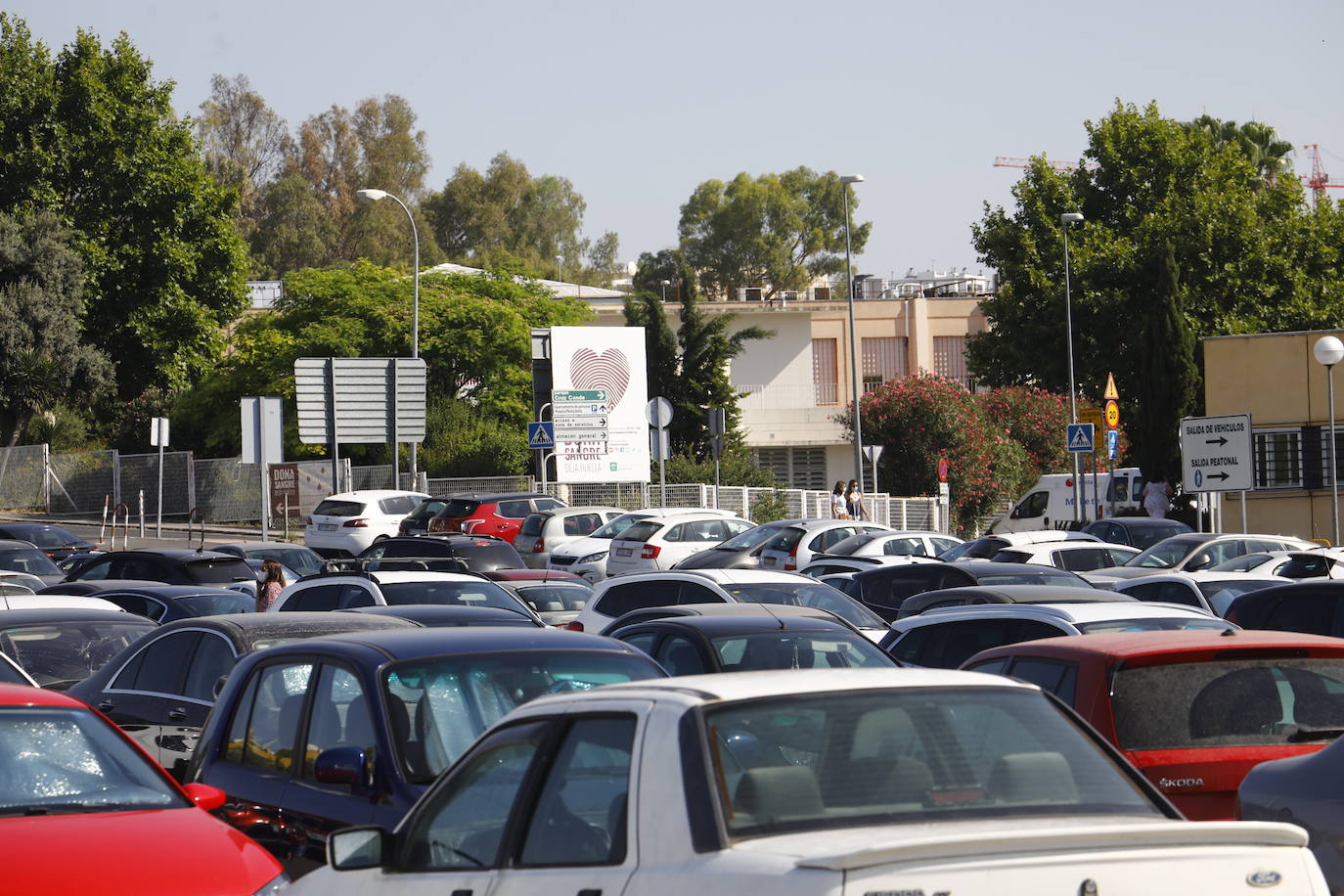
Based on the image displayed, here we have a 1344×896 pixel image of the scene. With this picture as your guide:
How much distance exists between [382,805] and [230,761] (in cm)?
153

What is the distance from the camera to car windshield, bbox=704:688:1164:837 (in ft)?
12.3

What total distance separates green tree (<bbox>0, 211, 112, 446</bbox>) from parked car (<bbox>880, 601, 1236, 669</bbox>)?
43.4 metres

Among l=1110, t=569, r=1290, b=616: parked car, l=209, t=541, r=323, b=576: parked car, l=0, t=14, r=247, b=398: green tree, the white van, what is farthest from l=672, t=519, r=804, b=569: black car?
l=0, t=14, r=247, b=398: green tree

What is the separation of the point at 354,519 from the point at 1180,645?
31.0 meters

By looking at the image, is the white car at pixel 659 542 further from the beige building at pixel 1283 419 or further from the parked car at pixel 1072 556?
the beige building at pixel 1283 419

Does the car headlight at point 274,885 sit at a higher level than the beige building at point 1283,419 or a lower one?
lower

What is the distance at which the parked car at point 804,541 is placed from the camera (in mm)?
25969

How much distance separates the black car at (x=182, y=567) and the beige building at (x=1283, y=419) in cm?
2277

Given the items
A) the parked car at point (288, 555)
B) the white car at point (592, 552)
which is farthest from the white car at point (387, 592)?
the white car at point (592, 552)

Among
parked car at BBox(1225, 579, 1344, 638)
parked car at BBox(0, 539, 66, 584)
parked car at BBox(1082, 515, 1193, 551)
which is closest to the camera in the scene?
parked car at BBox(1225, 579, 1344, 638)

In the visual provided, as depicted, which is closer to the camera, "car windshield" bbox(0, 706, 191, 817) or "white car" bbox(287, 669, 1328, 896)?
"white car" bbox(287, 669, 1328, 896)

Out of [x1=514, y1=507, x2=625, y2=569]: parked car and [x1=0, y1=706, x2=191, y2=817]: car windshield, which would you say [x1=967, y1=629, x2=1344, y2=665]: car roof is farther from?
[x1=514, y1=507, x2=625, y2=569]: parked car

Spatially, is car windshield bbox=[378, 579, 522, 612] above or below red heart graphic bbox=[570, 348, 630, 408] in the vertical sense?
below

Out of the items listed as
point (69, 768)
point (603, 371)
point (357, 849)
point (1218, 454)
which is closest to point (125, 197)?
point (603, 371)
